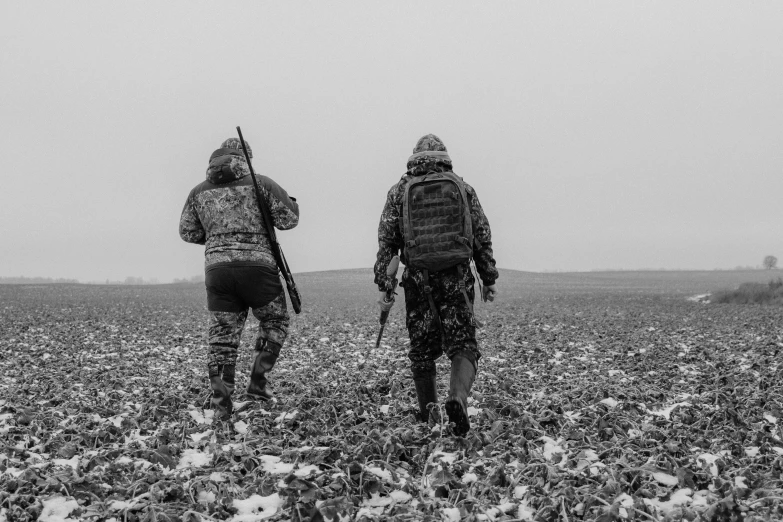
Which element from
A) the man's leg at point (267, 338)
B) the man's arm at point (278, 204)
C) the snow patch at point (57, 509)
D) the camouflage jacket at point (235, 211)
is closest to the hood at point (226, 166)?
the camouflage jacket at point (235, 211)

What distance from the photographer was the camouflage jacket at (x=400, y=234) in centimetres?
534

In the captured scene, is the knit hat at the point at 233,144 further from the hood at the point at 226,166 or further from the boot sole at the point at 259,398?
the boot sole at the point at 259,398

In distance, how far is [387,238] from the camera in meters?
5.44

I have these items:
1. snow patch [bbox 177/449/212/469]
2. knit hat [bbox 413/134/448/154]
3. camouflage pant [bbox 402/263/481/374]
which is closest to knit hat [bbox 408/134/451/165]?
knit hat [bbox 413/134/448/154]

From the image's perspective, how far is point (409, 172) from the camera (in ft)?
17.8

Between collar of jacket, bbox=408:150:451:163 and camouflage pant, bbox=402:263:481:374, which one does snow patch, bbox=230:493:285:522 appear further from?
collar of jacket, bbox=408:150:451:163

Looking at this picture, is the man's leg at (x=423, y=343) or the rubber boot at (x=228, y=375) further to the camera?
the rubber boot at (x=228, y=375)

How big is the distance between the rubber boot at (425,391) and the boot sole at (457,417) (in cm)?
68

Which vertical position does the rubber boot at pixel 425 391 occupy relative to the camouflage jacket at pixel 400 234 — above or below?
below

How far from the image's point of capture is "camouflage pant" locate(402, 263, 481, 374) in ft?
17.3

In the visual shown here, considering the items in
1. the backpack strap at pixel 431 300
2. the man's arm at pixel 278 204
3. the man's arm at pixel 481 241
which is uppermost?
the man's arm at pixel 278 204

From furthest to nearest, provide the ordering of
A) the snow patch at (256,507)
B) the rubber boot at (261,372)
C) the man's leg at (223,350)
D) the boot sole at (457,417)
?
the rubber boot at (261,372), the man's leg at (223,350), the boot sole at (457,417), the snow patch at (256,507)

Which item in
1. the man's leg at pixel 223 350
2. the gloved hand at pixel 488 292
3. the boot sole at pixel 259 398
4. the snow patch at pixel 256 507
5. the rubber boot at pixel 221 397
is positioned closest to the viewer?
the snow patch at pixel 256 507

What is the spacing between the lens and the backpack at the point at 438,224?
16.8 feet
